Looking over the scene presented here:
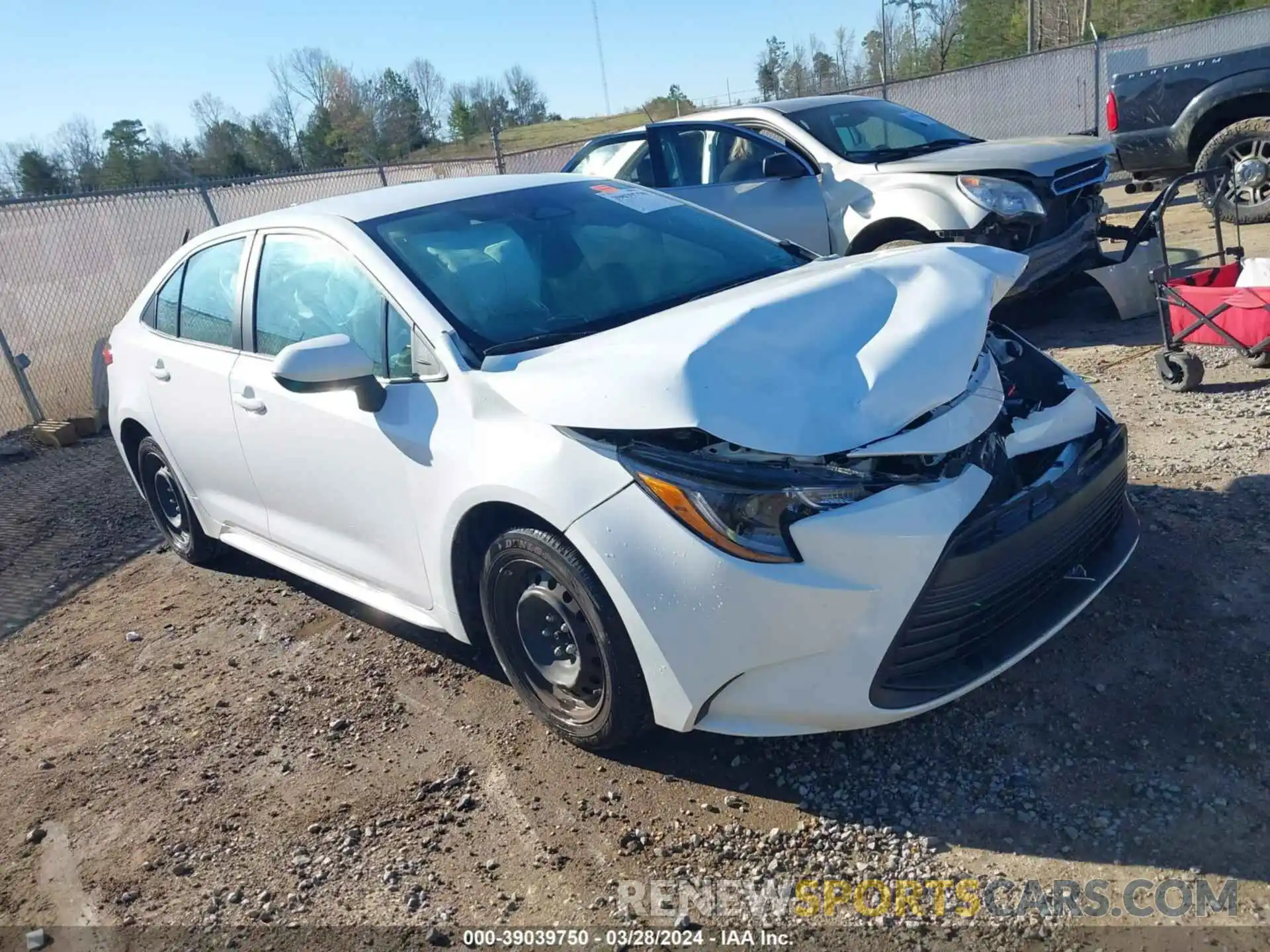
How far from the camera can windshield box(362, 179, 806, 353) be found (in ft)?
10.6

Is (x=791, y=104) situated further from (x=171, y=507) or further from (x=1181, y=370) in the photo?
(x=171, y=507)

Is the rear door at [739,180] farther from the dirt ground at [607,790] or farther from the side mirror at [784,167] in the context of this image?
the dirt ground at [607,790]

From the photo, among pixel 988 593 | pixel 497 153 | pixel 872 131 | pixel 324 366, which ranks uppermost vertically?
pixel 497 153

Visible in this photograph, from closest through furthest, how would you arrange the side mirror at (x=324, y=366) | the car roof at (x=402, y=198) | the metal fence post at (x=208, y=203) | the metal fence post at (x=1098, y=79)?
the side mirror at (x=324, y=366) < the car roof at (x=402, y=198) < the metal fence post at (x=208, y=203) < the metal fence post at (x=1098, y=79)

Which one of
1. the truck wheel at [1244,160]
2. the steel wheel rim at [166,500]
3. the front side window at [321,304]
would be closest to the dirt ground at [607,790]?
the steel wheel rim at [166,500]

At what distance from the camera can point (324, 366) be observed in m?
3.02

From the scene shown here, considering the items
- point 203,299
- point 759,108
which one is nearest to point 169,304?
point 203,299

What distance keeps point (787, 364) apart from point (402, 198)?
1.92 metres

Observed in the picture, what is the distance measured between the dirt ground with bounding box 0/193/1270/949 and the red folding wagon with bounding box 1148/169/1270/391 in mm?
986

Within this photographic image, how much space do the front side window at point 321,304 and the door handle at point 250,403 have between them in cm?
19

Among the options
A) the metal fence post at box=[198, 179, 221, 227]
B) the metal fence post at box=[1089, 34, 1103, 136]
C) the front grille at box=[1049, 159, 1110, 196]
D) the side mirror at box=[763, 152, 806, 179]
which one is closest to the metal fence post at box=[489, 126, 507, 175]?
the metal fence post at box=[198, 179, 221, 227]

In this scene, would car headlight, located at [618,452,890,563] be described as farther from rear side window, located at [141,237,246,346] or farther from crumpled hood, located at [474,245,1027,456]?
rear side window, located at [141,237,246,346]

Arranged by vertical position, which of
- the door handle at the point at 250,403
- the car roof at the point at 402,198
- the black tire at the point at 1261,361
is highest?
the car roof at the point at 402,198

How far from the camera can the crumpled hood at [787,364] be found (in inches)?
97.7
